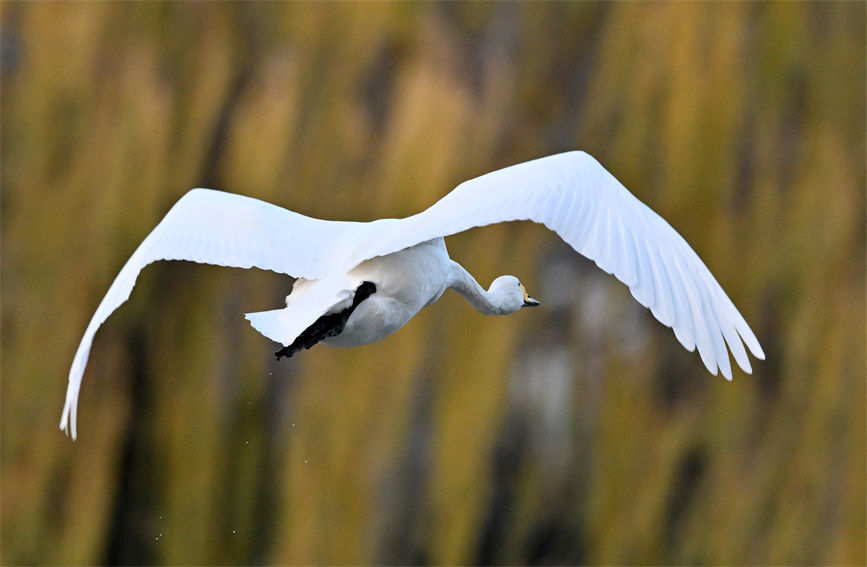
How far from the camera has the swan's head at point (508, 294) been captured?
154cm

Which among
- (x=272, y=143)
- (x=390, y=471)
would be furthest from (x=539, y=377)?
(x=272, y=143)

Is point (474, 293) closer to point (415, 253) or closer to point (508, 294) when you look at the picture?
point (508, 294)

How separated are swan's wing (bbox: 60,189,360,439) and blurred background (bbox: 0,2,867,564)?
5.15ft

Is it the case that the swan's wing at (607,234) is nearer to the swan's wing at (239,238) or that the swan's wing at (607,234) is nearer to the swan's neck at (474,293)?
the swan's wing at (239,238)

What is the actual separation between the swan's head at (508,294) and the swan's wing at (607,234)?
31 centimetres

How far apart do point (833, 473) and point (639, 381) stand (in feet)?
1.75

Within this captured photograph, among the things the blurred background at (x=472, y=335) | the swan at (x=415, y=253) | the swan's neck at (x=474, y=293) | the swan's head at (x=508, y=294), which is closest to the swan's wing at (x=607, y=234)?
the swan at (x=415, y=253)

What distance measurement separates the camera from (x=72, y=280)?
9.79ft

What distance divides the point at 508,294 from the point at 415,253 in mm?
268

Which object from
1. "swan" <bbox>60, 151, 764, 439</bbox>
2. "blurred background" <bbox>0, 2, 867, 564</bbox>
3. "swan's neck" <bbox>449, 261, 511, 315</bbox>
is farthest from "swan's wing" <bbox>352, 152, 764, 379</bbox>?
"blurred background" <bbox>0, 2, 867, 564</bbox>

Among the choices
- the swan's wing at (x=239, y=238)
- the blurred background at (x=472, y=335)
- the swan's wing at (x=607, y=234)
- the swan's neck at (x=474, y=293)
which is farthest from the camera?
the blurred background at (x=472, y=335)

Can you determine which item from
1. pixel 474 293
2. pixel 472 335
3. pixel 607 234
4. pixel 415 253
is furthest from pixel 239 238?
pixel 472 335

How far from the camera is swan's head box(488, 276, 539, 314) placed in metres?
1.54

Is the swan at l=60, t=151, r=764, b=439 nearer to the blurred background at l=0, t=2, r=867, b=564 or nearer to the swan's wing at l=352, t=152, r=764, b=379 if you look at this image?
the swan's wing at l=352, t=152, r=764, b=379
